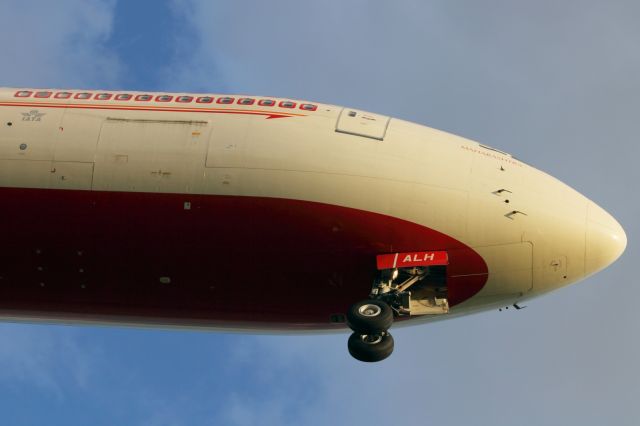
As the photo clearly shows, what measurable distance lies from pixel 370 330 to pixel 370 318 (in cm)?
36

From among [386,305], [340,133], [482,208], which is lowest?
[386,305]

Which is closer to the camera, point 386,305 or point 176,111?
point 386,305

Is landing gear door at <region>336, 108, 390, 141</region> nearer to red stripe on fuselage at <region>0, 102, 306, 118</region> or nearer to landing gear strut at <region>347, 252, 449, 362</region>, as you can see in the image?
red stripe on fuselage at <region>0, 102, 306, 118</region>

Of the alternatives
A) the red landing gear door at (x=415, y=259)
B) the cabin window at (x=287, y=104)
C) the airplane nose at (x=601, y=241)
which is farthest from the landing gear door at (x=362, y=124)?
the airplane nose at (x=601, y=241)

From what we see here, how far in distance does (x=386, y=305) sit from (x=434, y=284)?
216cm

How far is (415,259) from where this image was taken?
1571 inches

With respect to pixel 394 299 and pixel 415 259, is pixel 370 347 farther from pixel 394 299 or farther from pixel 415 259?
pixel 415 259

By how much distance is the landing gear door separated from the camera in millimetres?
41219

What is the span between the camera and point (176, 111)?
137 feet

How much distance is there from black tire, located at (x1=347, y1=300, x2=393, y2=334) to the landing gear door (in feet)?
18.1

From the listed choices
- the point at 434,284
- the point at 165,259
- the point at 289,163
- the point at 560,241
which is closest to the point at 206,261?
the point at 165,259

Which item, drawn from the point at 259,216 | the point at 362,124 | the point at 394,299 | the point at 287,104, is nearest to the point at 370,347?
the point at 394,299

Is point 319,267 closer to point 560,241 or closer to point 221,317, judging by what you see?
point 221,317

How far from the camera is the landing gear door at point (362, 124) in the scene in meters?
41.2
